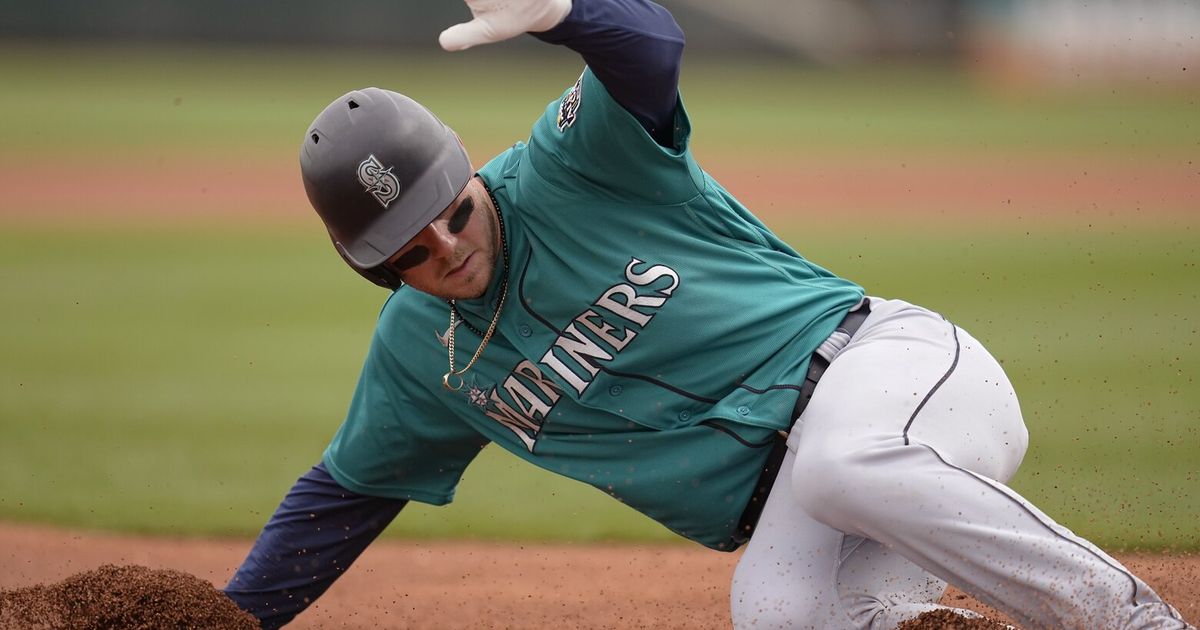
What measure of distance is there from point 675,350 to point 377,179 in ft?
2.45

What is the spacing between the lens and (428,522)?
5.67 meters

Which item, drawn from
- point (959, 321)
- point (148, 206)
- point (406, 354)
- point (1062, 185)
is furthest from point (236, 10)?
point (406, 354)

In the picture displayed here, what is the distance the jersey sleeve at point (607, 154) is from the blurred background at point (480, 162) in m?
2.79

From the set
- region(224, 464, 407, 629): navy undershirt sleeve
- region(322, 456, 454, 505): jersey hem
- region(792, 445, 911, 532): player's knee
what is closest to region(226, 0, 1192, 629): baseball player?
region(792, 445, 911, 532): player's knee

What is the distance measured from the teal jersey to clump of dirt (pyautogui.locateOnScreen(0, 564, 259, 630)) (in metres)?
0.82

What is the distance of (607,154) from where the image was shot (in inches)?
105

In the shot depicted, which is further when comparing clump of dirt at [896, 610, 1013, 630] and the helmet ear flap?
the helmet ear flap

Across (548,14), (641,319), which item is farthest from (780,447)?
(548,14)

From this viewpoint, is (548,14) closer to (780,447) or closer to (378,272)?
(378,272)

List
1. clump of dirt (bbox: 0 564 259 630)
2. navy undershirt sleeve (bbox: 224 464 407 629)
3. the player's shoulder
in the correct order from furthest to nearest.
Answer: navy undershirt sleeve (bbox: 224 464 407 629), the player's shoulder, clump of dirt (bbox: 0 564 259 630)

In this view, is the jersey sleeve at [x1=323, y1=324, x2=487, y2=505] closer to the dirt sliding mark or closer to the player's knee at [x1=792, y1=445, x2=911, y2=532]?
the player's knee at [x1=792, y1=445, x2=911, y2=532]

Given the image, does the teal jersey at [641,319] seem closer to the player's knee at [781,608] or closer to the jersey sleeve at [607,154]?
the jersey sleeve at [607,154]

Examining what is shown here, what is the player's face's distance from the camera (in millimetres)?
2750

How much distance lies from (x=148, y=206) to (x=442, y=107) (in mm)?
7390
